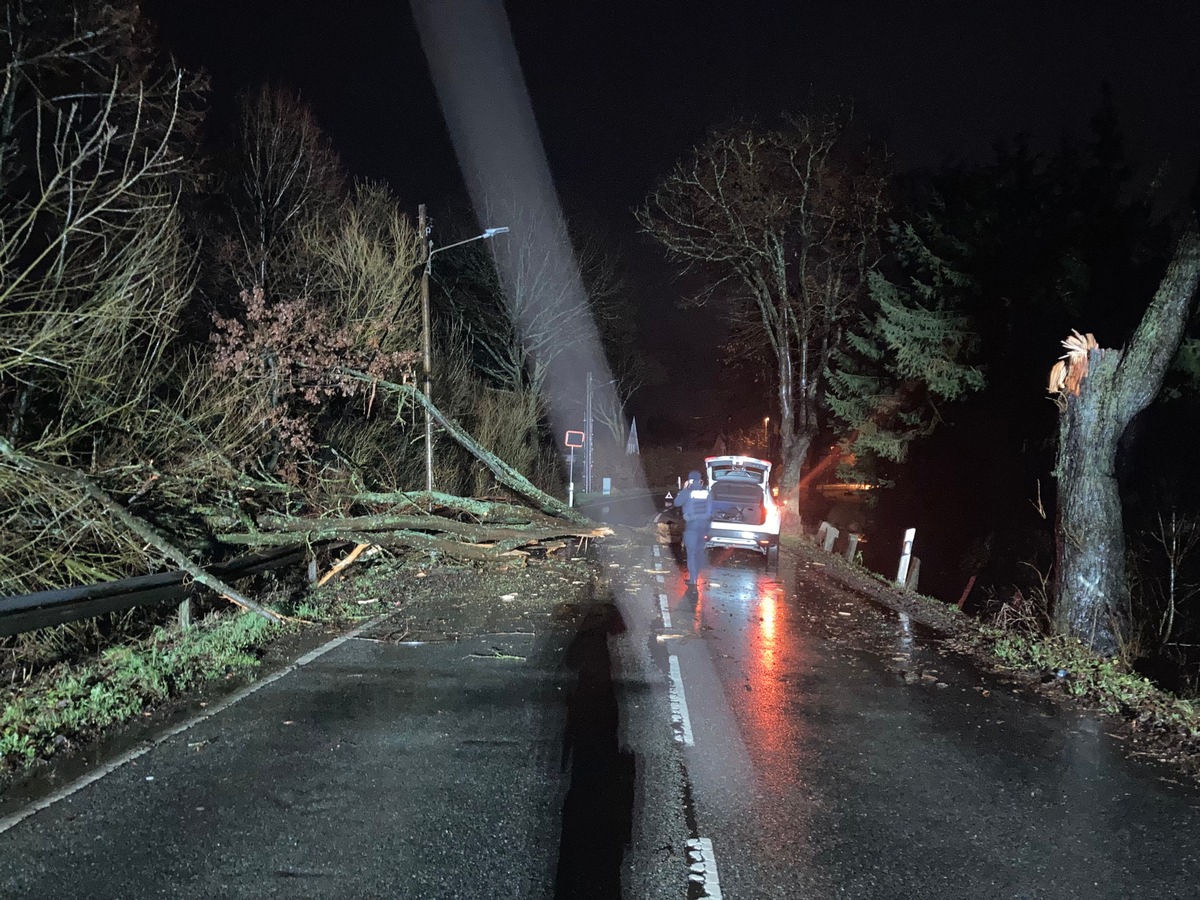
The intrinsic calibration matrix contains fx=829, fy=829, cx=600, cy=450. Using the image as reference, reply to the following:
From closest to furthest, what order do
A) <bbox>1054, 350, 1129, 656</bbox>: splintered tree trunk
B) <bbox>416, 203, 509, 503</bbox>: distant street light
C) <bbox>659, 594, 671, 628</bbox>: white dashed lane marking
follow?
<bbox>1054, 350, 1129, 656</bbox>: splintered tree trunk
<bbox>659, 594, 671, 628</bbox>: white dashed lane marking
<bbox>416, 203, 509, 503</bbox>: distant street light

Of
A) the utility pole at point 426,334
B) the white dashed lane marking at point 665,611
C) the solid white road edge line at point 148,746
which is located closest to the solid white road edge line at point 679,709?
the white dashed lane marking at point 665,611

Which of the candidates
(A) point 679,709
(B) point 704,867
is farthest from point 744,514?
(B) point 704,867

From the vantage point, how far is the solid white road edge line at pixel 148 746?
4586mm

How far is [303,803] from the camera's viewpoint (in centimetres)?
481

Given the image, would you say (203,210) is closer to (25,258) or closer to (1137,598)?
(25,258)

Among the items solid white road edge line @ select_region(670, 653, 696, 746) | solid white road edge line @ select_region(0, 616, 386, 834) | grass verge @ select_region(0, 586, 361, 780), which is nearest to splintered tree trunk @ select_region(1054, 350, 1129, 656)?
solid white road edge line @ select_region(670, 653, 696, 746)

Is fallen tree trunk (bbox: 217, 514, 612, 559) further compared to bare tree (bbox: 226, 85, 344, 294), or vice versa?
bare tree (bbox: 226, 85, 344, 294)

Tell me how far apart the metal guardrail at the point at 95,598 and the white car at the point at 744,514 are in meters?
8.84

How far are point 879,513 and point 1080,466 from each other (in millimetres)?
20286

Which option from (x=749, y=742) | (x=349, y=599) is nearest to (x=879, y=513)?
(x=349, y=599)

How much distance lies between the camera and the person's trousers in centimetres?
1547

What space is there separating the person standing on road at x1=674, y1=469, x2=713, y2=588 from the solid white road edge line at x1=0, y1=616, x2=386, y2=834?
7626 millimetres

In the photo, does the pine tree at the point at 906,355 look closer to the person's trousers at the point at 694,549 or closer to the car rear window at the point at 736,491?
the person's trousers at the point at 694,549

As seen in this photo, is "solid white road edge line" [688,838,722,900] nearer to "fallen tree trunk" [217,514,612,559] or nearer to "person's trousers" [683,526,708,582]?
"fallen tree trunk" [217,514,612,559]
